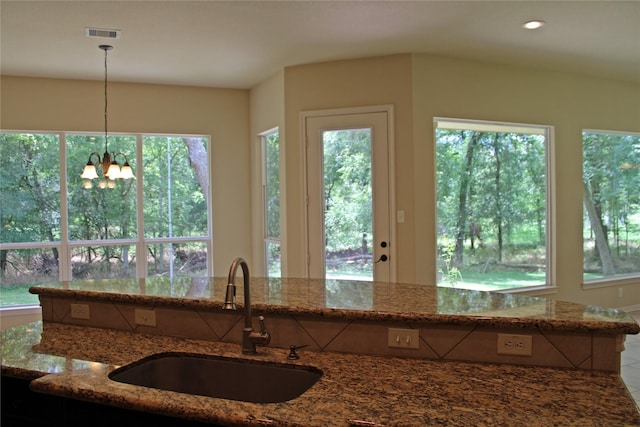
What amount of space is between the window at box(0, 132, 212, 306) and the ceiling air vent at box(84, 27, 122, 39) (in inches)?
67.1

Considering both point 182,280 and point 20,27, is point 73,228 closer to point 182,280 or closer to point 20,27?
point 20,27

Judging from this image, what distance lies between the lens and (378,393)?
134cm

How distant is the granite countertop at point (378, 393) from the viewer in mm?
1182

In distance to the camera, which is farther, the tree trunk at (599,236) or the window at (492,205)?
the tree trunk at (599,236)

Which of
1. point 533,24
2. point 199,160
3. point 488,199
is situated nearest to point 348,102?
point 533,24

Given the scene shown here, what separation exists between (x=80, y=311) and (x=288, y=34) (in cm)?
263

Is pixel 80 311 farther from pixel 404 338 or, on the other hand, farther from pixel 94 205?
pixel 94 205

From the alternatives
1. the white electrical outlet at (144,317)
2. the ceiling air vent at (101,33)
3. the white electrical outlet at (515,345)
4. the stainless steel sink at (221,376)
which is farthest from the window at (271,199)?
the white electrical outlet at (515,345)

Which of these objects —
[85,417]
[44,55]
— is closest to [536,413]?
[85,417]

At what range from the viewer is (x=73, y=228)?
17.3 feet

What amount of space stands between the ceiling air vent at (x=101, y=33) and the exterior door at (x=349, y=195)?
1781 mm

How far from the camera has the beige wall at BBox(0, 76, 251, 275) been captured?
509cm

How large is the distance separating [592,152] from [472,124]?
5.98 ft

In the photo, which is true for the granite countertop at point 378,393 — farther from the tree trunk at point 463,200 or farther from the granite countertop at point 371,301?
the tree trunk at point 463,200
